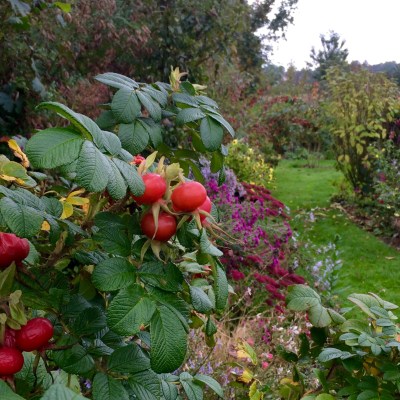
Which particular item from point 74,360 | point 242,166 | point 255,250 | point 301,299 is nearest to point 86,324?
point 74,360

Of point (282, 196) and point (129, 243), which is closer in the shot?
point (129, 243)

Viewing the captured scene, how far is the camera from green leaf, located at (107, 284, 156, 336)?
0.69 metres

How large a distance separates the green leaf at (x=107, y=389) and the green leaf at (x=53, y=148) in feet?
1.09

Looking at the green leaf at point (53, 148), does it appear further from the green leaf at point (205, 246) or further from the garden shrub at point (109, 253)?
the green leaf at point (205, 246)

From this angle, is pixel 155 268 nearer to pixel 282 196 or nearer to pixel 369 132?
pixel 369 132

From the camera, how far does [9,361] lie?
662 mm

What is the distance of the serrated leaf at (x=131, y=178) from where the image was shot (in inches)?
27.7

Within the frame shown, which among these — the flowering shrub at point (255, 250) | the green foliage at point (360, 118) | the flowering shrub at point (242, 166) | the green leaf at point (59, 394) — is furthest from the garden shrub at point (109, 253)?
the green foliage at point (360, 118)

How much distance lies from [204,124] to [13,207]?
40 centimetres

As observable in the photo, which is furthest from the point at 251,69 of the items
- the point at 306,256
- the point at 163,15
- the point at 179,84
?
the point at 179,84

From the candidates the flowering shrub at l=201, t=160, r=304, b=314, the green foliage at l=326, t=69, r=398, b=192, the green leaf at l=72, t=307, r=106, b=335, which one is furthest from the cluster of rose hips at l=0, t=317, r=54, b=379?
the green foliage at l=326, t=69, r=398, b=192

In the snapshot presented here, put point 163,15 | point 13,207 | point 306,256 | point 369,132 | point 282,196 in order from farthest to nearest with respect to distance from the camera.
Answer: point 282,196 < point 369,132 < point 163,15 < point 306,256 < point 13,207

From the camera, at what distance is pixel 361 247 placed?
5.80 m

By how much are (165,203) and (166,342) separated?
193 mm
